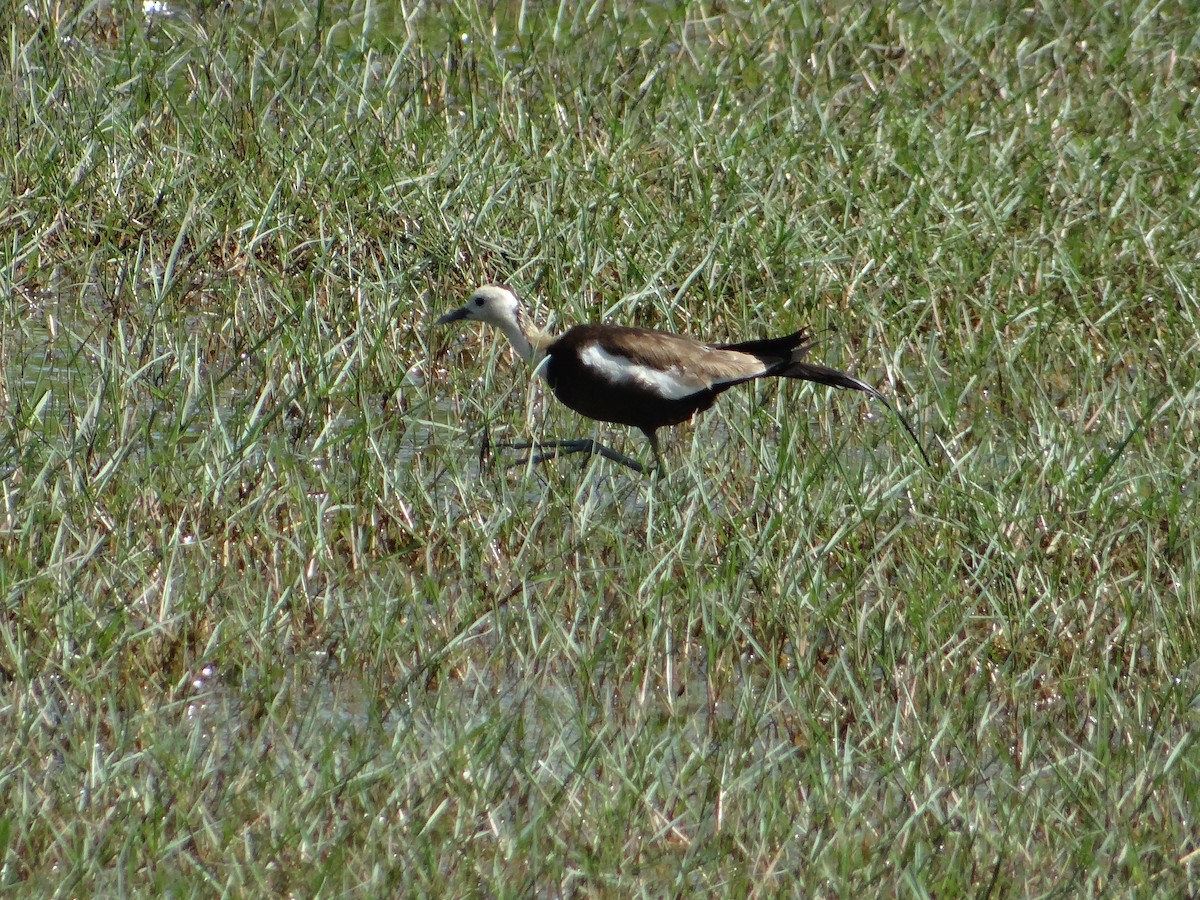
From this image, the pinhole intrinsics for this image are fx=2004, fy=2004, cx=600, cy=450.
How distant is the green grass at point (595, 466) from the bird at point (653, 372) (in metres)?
0.18

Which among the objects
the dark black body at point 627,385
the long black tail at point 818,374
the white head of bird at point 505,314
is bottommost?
the white head of bird at point 505,314

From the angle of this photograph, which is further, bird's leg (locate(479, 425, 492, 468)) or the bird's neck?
the bird's neck

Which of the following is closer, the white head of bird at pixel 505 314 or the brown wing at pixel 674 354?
the brown wing at pixel 674 354

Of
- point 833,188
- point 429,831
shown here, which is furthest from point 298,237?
point 429,831

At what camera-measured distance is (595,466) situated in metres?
5.67

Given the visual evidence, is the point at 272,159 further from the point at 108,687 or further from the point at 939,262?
the point at 108,687

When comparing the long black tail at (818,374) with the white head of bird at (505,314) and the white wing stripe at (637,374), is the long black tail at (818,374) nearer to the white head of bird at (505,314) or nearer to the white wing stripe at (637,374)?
the white wing stripe at (637,374)

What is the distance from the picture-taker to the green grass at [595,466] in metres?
3.71

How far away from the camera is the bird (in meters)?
5.77

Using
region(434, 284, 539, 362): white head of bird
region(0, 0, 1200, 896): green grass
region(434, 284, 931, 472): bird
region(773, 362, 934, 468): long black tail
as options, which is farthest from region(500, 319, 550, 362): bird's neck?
region(773, 362, 934, 468): long black tail

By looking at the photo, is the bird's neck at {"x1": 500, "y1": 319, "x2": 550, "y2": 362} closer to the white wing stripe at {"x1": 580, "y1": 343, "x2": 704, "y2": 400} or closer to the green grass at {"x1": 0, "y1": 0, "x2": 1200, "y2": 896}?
the green grass at {"x1": 0, "y1": 0, "x2": 1200, "y2": 896}

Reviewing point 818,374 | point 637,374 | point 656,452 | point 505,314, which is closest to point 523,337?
point 505,314

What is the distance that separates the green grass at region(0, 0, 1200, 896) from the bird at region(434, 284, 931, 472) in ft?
0.60

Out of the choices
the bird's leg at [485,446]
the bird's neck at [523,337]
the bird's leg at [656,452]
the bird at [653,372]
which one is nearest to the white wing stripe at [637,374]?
the bird at [653,372]
